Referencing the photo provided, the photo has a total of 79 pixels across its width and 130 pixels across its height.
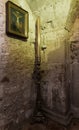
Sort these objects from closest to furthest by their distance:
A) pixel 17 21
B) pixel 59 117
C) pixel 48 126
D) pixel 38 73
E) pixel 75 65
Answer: pixel 17 21 < pixel 48 126 < pixel 59 117 < pixel 38 73 < pixel 75 65

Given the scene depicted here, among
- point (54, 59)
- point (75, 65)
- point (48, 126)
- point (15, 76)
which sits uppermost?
A: point (54, 59)

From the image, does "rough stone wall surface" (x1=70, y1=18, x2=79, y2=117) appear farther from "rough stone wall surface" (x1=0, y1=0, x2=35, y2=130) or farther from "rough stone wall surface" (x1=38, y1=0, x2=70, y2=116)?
"rough stone wall surface" (x1=0, y1=0, x2=35, y2=130)

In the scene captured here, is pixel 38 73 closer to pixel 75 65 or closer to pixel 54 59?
pixel 54 59

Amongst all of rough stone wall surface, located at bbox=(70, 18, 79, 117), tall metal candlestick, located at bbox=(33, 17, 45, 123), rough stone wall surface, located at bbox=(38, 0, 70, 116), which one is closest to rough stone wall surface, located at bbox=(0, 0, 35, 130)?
tall metal candlestick, located at bbox=(33, 17, 45, 123)

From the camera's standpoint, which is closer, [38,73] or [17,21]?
[17,21]

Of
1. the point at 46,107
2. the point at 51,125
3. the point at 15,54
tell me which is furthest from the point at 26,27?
the point at 51,125

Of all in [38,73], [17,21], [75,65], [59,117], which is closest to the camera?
[17,21]

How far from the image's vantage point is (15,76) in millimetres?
2342

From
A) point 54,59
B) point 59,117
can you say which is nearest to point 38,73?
point 54,59

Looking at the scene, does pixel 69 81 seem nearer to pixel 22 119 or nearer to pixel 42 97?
pixel 42 97

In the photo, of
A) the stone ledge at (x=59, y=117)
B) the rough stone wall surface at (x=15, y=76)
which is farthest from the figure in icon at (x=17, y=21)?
the stone ledge at (x=59, y=117)

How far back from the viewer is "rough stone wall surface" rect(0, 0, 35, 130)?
83.9 inches

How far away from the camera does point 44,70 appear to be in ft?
9.19

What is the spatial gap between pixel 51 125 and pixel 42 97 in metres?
0.52
